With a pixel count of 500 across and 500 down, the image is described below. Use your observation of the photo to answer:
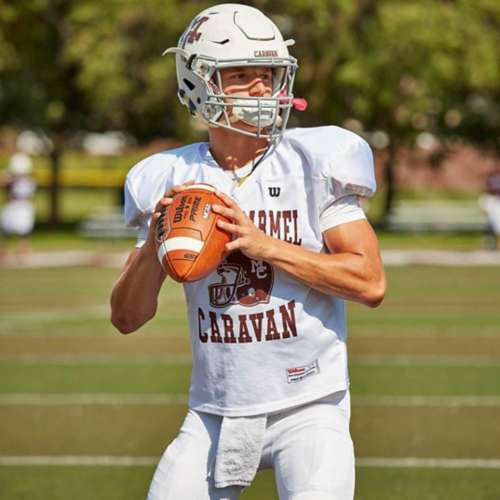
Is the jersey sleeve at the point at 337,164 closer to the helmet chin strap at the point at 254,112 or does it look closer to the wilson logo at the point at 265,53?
the helmet chin strap at the point at 254,112

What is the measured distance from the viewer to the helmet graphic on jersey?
3.79 metres

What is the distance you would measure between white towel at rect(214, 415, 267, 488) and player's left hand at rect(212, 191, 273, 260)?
47cm

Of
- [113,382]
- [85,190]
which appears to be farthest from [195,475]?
[85,190]

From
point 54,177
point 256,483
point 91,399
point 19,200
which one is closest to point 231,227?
point 256,483

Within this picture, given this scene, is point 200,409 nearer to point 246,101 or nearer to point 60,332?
point 246,101

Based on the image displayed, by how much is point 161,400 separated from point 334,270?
18.3 feet

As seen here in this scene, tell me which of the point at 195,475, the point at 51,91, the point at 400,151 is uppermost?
the point at 195,475

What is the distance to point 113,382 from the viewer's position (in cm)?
1000

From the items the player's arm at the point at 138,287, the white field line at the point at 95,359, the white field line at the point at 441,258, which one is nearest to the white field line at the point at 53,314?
the white field line at the point at 95,359

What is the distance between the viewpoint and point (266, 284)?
12.4 feet

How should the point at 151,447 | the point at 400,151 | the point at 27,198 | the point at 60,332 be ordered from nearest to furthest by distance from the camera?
the point at 151,447 < the point at 60,332 < the point at 27,198 < the point at 400,151

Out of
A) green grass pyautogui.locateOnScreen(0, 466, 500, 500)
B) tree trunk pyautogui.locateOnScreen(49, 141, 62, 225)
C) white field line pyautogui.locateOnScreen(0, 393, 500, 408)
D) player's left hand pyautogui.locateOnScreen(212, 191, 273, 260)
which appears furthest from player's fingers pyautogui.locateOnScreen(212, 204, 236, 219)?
tree trunk pyautogui.locateOnScreen(49, 141, 62, 225)

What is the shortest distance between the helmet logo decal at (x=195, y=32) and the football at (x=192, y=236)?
485mm

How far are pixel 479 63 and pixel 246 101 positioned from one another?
25.3m
